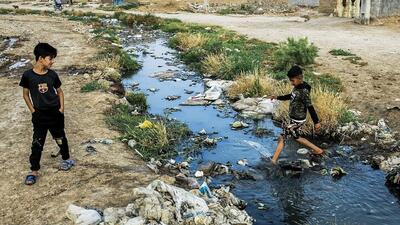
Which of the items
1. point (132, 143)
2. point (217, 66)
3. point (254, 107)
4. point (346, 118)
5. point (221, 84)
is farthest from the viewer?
point (217, 66)

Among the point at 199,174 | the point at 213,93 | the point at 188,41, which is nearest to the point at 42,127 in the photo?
the point at 199,174

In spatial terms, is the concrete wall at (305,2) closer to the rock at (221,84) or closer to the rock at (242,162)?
the rock at (221,84)

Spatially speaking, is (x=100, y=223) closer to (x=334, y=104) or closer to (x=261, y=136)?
(x=261, y=136)

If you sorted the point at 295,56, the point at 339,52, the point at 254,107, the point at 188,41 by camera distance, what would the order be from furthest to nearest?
the point at 188,41 < the point at 339,52 < the point at 295,56 < the point at 254,107

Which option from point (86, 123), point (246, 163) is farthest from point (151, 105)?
point (246, 163)

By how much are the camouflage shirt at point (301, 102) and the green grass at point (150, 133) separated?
2114mm

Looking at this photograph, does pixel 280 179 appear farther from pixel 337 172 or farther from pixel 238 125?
pixel 238 125

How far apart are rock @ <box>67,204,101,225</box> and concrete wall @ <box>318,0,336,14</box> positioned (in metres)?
27.0

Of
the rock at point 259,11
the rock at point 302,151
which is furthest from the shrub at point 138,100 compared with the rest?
the rock at point 259,11

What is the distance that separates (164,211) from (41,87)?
2.12m

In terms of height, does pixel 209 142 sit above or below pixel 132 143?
below

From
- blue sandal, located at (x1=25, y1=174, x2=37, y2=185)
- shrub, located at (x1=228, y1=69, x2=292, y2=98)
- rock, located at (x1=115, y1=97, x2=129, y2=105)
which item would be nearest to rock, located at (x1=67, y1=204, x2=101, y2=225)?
blue sandal, located at (x1=25, y1=174, x2=37, y2=185)

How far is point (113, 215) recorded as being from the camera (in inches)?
183

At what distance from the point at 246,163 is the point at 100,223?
315 centimetres
